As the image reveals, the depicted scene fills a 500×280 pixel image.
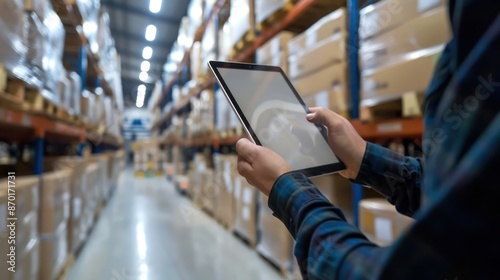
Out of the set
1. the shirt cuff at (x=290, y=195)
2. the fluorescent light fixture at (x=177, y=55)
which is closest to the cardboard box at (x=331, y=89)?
the shirt cuff at (x=290, y=195)

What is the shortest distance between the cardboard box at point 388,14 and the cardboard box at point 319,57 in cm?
20

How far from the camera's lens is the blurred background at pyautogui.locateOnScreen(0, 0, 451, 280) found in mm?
1553

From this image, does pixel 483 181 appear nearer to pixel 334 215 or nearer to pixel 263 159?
pixel 334 215

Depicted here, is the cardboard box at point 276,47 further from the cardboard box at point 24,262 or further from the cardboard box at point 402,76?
the cardboard box at point 24,262

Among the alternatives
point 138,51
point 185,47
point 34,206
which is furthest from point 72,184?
point 138,51

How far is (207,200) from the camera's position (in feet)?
16.7

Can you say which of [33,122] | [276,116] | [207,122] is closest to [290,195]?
[276,116]

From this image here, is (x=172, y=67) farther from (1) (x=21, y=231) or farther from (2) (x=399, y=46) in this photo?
(2) (x=399, y=46)

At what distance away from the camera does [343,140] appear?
90 cm

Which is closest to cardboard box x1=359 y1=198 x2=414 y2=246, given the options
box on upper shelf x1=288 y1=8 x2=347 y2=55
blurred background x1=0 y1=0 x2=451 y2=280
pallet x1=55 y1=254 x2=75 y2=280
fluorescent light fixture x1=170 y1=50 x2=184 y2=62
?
blurred background x1=0 y1=0 x2=451 y2=280

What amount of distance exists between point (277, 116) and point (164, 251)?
268 centimetres

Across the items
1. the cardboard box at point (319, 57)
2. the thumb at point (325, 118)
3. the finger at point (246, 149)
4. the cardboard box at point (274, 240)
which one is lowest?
the cardboard box at point (274, 240)

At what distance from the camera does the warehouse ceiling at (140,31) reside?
308 inches

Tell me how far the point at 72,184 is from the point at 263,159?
2.72 metres
